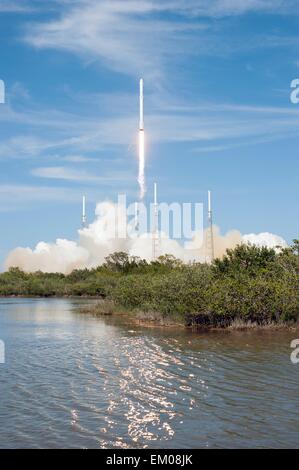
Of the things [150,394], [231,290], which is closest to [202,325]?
[231,290]

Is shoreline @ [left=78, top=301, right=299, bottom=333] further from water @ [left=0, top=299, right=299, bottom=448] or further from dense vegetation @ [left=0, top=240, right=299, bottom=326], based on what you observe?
water @ [left=0, top=299, right=299, bottom=448]

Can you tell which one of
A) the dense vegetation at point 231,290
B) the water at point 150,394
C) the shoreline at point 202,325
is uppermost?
the dense vegetation at point 231,290

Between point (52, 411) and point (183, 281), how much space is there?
25.6 meters

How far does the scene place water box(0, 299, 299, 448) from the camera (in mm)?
13336

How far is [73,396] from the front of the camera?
17344 mm

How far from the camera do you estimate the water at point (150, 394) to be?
13.3 m

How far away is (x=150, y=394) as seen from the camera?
17.7 m

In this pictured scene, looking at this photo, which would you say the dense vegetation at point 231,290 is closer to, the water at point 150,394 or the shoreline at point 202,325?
the shoreline at point 202,325

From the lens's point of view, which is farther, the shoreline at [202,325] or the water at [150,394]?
the shoreline at [202,325]

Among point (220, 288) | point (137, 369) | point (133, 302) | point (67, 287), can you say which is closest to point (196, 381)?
point (137, 369)

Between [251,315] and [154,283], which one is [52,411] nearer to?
[251,315]

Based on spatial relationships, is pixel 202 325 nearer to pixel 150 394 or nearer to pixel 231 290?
pixel 231 290

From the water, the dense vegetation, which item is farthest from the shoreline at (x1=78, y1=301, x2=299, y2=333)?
the water

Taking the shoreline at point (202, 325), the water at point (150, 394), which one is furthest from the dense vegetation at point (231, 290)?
the water at point (150, 394)
